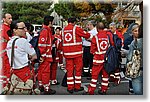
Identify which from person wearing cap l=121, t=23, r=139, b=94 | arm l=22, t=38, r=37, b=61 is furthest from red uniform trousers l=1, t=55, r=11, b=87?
person wearing cap l=121, t=23, r=139, b=94

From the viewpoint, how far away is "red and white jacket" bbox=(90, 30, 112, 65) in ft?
21.0

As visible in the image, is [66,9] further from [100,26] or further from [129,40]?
[129,40]

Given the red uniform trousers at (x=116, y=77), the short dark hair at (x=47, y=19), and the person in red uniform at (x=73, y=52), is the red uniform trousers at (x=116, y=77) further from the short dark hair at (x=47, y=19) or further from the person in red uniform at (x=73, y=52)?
the short dark hair at (x=47, y=19)

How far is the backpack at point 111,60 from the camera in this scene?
253 inches

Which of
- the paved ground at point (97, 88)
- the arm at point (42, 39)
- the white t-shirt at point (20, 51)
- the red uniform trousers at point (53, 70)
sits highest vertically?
the arm at point (42, 39)

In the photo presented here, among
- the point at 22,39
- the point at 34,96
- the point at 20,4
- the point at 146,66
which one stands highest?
the point at 20,4

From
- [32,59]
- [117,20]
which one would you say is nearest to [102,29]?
[117,20]

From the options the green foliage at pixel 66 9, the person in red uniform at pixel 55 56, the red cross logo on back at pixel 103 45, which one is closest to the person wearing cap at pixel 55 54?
the person in red uniform at pixel 55 56

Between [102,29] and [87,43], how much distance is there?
0.29m

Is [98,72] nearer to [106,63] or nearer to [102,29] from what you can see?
[106,63]

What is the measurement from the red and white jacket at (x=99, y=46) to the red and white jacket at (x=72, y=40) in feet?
0.46

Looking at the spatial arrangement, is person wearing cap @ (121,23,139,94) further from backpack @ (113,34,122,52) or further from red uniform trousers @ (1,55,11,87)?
red uniform trousers @ (1,55,11,87)

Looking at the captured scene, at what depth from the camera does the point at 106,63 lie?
644 cm

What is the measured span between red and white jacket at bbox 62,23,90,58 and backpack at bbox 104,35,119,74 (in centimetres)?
36
